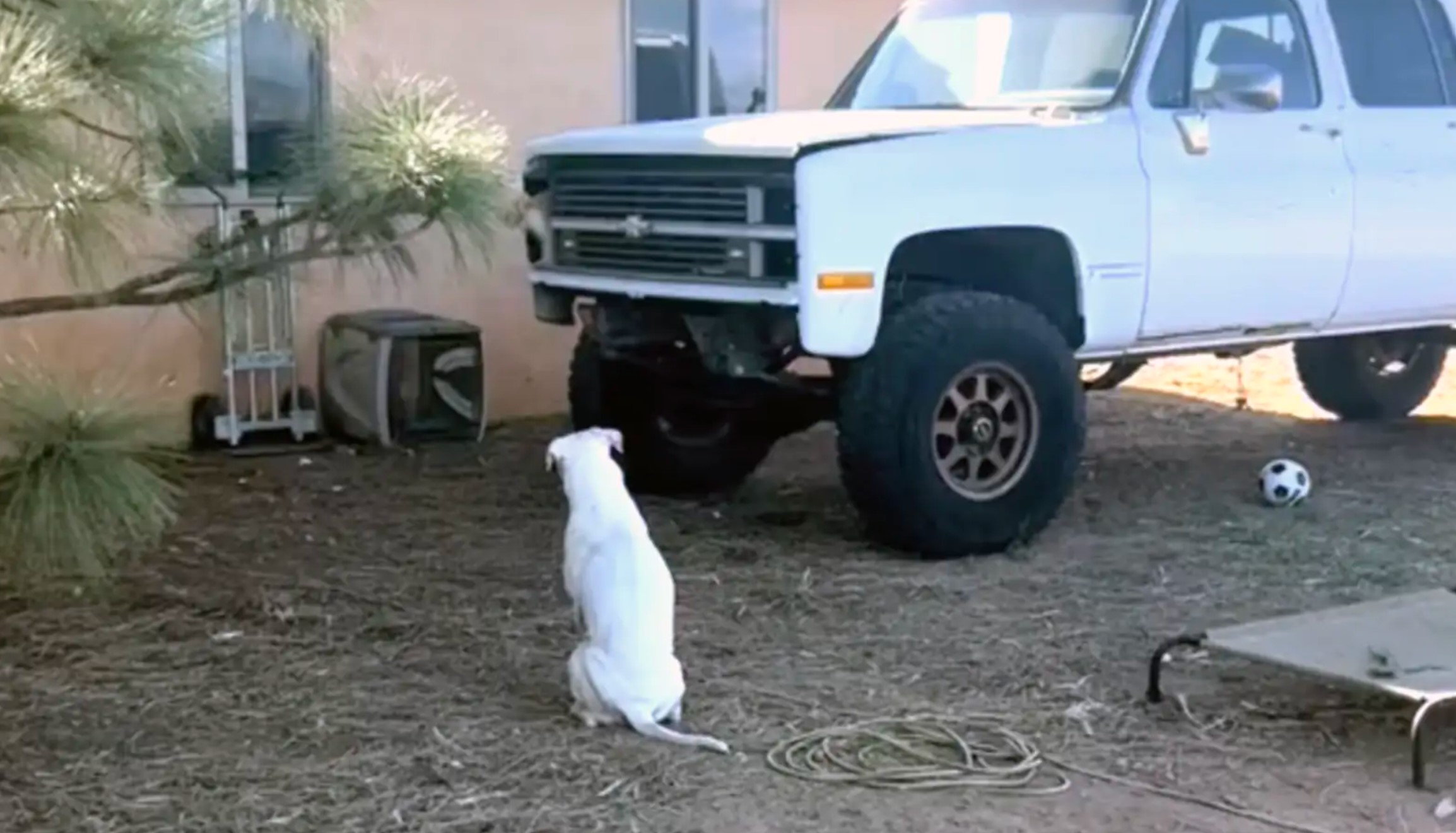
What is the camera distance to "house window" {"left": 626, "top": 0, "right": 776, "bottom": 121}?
9.23 metres

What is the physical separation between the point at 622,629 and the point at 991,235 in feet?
7.80

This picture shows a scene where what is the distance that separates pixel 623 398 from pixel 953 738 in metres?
2.93

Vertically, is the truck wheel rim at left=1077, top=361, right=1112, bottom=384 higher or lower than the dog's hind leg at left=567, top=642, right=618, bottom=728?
higher

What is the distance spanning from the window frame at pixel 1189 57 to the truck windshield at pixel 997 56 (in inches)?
4.1

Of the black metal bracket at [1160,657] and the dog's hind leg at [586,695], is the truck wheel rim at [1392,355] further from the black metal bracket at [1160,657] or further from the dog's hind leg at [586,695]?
the dog's hind leg at [586,695]

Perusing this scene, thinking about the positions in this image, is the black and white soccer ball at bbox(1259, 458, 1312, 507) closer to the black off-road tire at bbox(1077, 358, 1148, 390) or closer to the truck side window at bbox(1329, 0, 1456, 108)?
the black off-road tire at bbox(1077, 358, 1148, 390)

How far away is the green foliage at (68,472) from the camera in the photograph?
3.12 m

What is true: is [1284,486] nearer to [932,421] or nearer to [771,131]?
[932,421]

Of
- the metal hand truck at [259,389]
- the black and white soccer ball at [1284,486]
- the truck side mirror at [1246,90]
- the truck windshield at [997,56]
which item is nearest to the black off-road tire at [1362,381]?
the black and white soccer ball at [1284,486]

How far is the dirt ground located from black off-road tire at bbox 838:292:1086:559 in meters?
0.12

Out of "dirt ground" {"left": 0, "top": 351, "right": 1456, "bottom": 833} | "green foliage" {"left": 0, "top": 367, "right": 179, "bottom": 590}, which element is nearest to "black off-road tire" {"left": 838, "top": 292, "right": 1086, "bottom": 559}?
"dirt ground" {"left": 0, "top": 351, "right": 1456, "bottom": 833}

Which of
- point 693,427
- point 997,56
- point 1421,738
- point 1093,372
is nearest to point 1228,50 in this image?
point 997,56

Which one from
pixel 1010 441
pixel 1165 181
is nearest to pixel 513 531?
pixel 1010 441

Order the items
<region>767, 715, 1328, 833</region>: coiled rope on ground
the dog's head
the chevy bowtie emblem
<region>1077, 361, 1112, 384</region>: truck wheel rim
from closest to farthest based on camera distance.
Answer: <region>767, 715, 1328, 833</region>: coiled rope on ground
the dog's head
the chevy bowtie emblem
<region>1077, 361, 1112, 384</region>: truck wheel rim
